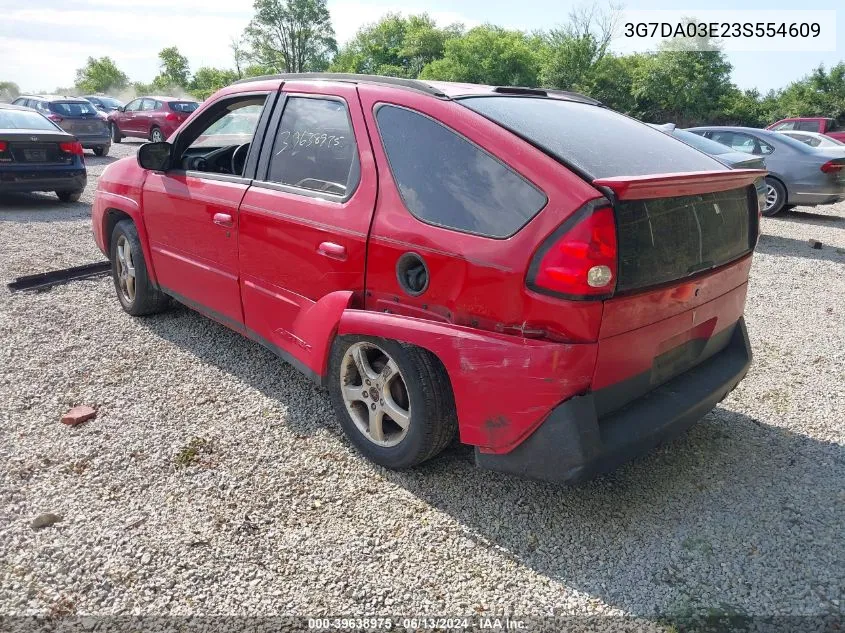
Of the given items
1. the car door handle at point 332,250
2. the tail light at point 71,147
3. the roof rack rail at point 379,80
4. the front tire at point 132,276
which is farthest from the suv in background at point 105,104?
the car door handle at point 332,250

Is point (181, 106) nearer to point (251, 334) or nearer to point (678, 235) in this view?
point (251, 334)

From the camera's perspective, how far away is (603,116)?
10.5 ft

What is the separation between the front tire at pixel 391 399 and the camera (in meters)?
2.62

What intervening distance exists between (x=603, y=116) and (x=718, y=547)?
212 cm

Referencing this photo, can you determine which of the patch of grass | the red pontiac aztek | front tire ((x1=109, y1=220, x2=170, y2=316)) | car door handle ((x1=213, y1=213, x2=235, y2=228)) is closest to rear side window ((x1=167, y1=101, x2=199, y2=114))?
front tire ((x1=109, y1=220, x2=170, y2=316))

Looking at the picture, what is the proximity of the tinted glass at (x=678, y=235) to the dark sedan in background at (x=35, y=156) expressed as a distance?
9.89 metres

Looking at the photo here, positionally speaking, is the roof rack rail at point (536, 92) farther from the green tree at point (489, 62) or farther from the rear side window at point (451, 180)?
the green tree at point (489, 62)

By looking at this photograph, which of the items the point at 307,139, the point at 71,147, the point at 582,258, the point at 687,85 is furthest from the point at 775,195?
the point at 687,85

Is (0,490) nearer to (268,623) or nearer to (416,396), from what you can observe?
(268,623)

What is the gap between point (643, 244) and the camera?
230 centimetres

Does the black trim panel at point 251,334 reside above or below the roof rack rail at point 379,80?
below

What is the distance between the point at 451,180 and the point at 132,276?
326 cm

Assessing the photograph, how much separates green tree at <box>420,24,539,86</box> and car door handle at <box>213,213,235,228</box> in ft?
165

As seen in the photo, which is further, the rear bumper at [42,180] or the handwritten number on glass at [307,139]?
the rear bumper at [42,180]
